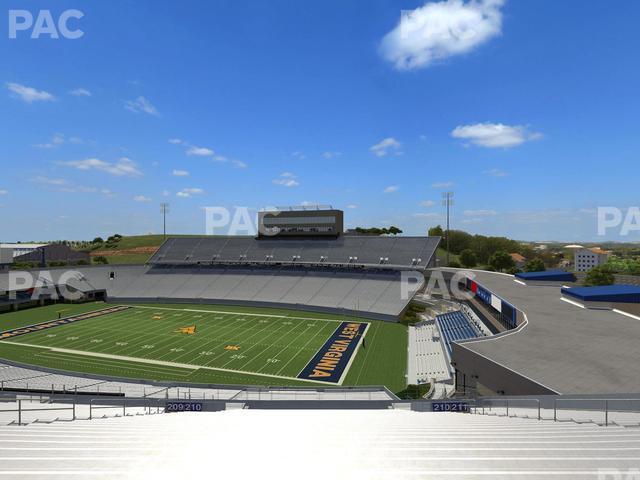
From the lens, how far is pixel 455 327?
3509cm

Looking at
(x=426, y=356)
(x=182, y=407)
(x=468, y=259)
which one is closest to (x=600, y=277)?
(x=468, y=259)

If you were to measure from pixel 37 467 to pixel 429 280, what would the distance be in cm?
5144

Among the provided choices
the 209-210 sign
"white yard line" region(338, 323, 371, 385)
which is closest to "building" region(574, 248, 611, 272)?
"white yard line" region(338, 323, 371, 385)

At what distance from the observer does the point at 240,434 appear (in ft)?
26.3

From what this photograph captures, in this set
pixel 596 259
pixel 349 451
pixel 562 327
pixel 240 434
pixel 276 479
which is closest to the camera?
pixel 276 479

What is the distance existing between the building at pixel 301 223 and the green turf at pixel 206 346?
19658 mm

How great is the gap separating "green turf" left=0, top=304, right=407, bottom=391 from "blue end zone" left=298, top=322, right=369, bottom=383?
2.34 feet

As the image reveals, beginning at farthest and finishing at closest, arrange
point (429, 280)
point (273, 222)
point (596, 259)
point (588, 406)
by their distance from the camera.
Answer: point (596, 259) → point (273, 222) → point (429, 280) → point (588, 406)

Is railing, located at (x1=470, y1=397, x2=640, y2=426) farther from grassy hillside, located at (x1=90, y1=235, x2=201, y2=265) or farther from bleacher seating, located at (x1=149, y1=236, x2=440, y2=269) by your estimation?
grassy hillside, located at (x1=90, y1=235, x2=201, y2=265)

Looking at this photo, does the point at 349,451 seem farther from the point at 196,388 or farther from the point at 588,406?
the point at 196,388

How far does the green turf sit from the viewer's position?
25.9m

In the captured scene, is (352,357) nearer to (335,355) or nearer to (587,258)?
(335,355)

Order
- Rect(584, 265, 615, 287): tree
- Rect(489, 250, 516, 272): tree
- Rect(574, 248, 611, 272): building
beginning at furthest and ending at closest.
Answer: Rect(574, 248, 611, 272): building < Rect(489, 250, 516, 272): tree < Rect(584, 265, 615, 287): tree

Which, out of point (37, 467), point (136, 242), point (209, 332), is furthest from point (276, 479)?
point (136, 242)
